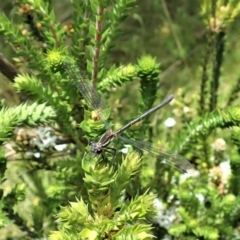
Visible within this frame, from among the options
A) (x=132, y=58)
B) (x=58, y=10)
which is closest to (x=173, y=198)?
(x=132, y=58)

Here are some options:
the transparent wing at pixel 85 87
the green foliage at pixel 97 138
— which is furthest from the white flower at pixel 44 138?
the transparent wing at pixel 85 87

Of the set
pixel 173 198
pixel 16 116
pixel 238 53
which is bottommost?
pixel 238 53

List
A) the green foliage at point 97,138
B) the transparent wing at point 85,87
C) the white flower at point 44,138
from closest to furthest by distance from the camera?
the green foliage at point 97,138 → the transparent wing at point 85,87 → the white flower at point 44,138

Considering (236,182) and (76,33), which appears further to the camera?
(236,182)

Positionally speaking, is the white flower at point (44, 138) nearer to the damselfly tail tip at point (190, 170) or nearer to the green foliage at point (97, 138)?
the green foliage at point (97, 138)

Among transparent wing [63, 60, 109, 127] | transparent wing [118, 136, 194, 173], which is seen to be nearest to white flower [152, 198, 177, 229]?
transparent wing [118, 136, 194, 173]

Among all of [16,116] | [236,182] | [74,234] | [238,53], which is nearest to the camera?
[74,234]

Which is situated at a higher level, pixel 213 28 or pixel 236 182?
pixel 213 28

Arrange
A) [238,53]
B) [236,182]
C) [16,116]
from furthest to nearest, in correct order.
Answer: [238,53], [236,182], [16,116]

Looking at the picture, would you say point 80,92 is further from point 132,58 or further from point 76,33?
point 132,58
